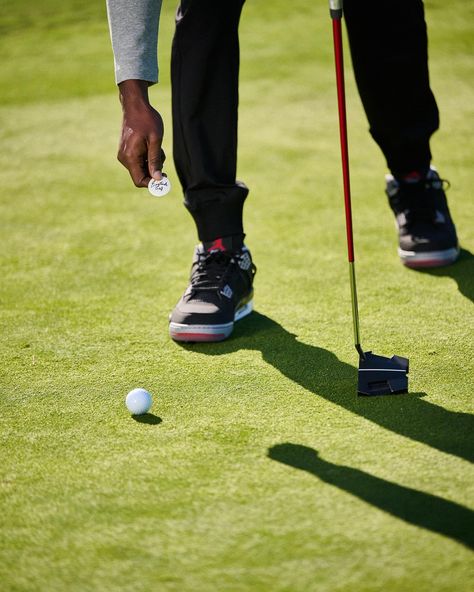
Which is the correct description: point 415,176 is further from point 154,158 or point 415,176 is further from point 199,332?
point 154,158

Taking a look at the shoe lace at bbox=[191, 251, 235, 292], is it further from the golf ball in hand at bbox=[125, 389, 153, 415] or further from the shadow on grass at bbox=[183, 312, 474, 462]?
the golf ball in hand at bbox=[125, 389, 153, 415]

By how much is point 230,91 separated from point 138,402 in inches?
44.0

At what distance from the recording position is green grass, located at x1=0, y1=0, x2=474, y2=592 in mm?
1441

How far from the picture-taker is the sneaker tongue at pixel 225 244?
2.66 m

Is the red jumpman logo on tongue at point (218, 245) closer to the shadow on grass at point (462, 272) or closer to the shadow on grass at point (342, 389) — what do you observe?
the shadow on grass at point (342, 389)

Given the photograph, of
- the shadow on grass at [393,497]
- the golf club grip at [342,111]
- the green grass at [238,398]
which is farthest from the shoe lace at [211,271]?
the shadow on grass at [393,497]

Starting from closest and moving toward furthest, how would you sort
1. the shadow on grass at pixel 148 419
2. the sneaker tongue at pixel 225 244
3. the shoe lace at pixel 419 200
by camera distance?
the shadow on grass at pixel 148 419 → the sneaker tongue at pixel 225 244 → the shoe lace at pixel 419 200

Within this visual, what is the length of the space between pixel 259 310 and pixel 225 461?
3.24 feet

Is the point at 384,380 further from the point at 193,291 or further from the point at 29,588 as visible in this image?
the point at 29,588

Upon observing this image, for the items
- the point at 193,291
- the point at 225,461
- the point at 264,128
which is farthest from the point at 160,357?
the point at 264,128

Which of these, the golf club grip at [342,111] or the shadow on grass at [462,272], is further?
the shadow on grass at [462,272]

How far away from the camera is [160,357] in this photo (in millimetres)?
2336

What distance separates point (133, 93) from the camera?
2062 millimetres

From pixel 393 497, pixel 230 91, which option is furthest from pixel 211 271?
pixel 393 497
